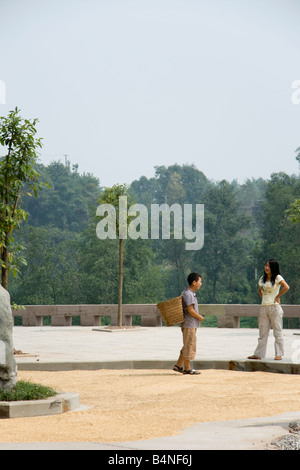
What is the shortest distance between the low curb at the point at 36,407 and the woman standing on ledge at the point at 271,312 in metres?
5.23

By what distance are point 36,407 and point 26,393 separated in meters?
0.33

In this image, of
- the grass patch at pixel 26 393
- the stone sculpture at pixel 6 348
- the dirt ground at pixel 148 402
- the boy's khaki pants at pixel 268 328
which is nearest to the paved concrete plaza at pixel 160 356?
the boy's khaki pants at pixel 268 328

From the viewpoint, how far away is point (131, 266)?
77.1 metres

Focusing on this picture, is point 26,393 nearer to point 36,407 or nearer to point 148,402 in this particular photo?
point 36,407

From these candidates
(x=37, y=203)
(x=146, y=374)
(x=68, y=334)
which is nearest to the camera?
(x=146, y=374)

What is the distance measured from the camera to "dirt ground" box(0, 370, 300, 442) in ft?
27.8

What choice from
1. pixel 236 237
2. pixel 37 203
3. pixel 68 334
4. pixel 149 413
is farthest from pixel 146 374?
pixel 37 203

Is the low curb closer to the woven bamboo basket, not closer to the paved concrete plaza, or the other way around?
the paved concrete plaza

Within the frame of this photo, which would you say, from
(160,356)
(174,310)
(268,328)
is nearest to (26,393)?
(174,310)

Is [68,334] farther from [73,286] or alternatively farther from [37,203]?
[37,203]

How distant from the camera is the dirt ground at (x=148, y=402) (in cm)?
846

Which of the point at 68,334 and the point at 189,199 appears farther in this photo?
the point at 189,199
